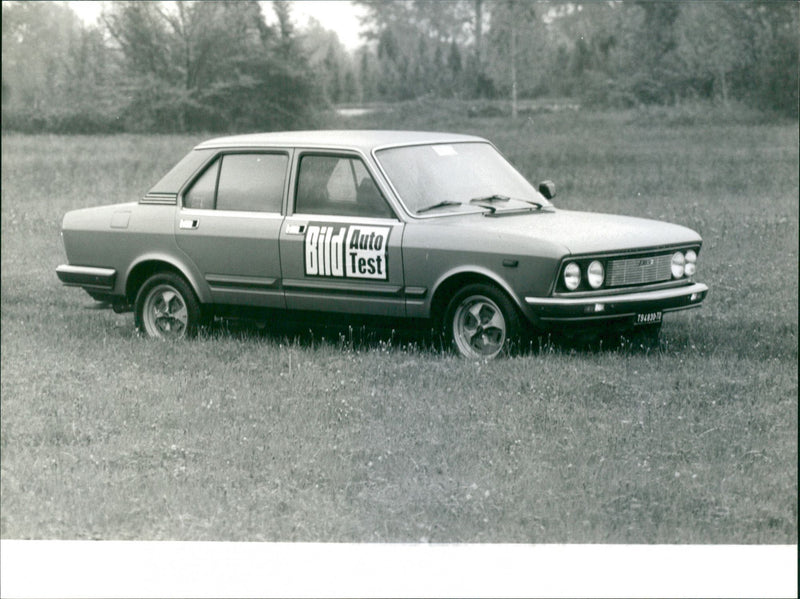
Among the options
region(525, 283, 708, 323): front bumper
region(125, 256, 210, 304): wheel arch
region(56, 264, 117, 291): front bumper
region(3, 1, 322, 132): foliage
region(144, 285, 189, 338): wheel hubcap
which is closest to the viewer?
region(525, 283, 708, 323): front bumper

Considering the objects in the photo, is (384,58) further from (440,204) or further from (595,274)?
(595,274)

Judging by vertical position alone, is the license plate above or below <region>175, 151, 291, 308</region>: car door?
below

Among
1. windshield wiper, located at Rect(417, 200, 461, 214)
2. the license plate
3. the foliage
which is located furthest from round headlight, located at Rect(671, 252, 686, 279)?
the foliage

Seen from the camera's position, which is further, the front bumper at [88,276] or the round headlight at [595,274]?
the front bumper at [88,276]

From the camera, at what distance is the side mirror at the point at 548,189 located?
25.1 feet

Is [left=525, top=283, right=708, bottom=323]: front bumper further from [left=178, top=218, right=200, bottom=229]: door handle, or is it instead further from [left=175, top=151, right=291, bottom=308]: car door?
[left=178, top=218, right=200, bottom=229]: door handle

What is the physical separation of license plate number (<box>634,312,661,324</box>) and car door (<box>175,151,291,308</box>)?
2.01 m

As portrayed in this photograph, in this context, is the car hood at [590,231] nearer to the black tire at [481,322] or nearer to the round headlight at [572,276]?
the round headlight at [572,276]

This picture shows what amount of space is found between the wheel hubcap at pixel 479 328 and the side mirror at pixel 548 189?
99cm

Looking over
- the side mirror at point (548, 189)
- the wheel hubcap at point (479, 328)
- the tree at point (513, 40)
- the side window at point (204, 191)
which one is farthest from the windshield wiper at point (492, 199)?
the side window at point (204, 191)

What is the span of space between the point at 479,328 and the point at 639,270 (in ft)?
2.92

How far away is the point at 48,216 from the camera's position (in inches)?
340

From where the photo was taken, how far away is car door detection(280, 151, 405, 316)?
718 centimetres

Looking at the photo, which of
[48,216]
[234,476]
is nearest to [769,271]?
[234,476]
